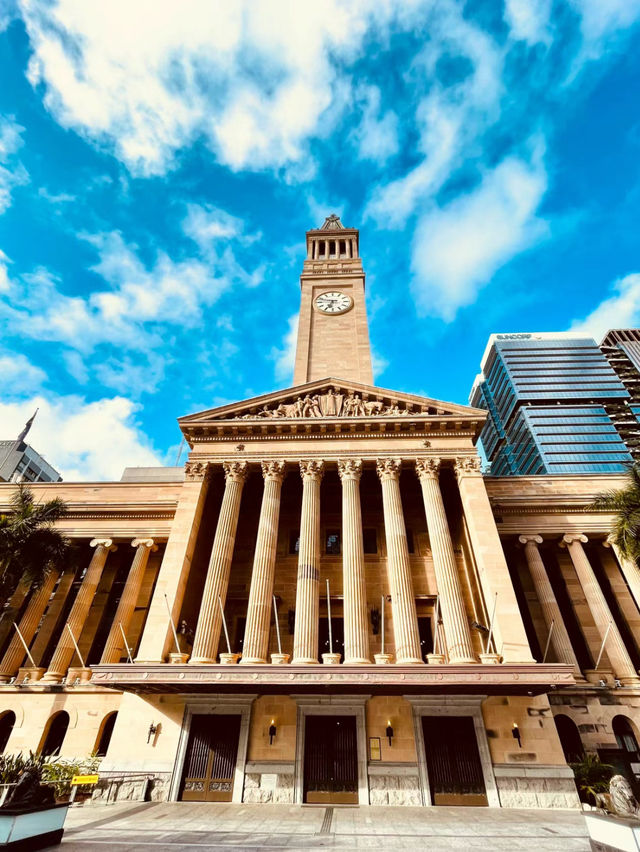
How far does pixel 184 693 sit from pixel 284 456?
40.8 ft

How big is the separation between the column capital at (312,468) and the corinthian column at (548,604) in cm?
1320

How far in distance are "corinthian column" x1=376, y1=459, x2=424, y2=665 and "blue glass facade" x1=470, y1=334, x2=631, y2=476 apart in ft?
261

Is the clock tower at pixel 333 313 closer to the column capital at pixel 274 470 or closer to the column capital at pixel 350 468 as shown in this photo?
the column capital at pixel 274 470

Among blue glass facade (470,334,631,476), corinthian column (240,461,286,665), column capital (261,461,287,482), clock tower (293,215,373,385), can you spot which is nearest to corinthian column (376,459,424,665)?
column capital (261,461,287,482)

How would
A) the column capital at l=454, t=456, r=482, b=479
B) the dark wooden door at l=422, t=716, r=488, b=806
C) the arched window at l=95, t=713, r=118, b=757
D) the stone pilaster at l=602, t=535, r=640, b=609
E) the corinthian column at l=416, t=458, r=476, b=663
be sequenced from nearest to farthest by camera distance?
the dark wooden door at l=422, t=716, r=488, b=806 < the corinthian column at l=416, t=458, r=476, b=663 < the arched window at l=95, t=713, r=118, b=757 < the column capital at l=454, t=456, r=482, b=479 < the stone pilaster at l=602, t=535, r=640, b=609

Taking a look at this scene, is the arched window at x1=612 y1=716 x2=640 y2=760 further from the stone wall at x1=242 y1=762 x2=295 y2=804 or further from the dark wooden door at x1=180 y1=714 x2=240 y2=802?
the dark wooden door at x1=180 y1=714 x2=240 y2=802

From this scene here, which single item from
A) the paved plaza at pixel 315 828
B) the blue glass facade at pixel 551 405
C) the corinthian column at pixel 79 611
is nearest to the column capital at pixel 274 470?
the corinthian column at pixel 79 611

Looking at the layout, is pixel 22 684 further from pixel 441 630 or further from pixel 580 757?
pixel 580 757

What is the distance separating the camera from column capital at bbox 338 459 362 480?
2498 centimetres

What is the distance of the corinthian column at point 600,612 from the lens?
898 inches

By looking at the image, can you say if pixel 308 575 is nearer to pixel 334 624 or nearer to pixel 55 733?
pixel 334 624

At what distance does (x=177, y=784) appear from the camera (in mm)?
17312

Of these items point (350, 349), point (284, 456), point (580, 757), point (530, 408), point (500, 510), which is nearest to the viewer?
point (580, 757)

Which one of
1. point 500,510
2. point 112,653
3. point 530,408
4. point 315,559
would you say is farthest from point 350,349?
point 530,408
